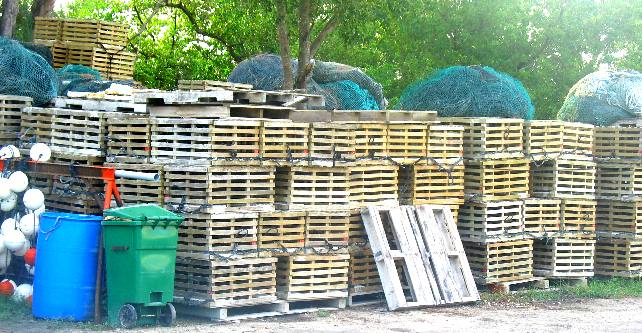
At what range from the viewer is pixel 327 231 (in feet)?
49.0

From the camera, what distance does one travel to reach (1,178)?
1447 centimetres

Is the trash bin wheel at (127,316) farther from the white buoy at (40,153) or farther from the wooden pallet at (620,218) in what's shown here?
the wooden pallet at (620,218)

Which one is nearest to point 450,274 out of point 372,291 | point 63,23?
point 372,291

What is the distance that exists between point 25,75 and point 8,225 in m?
3.20

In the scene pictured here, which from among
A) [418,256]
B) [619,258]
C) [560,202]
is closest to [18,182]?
[418,256]

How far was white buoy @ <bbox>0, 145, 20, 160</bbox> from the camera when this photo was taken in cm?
1480

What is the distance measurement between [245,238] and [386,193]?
2583mm

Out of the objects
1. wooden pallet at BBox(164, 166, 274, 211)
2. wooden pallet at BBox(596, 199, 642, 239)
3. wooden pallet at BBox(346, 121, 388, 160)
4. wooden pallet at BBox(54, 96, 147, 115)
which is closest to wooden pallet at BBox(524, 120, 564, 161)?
wooden pallet at BBox(596, 199, 642, 239)

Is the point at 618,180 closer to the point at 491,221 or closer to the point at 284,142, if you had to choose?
the point at 491,221

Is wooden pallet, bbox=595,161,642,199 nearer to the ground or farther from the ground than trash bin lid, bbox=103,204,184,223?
farther from the ground

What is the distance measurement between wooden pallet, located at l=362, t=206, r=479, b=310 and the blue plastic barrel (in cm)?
398

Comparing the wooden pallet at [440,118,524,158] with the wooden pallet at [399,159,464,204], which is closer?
the wooden pallet at [399,159,464,204]

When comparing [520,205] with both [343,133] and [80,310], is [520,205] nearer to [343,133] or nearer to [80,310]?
[343,133]

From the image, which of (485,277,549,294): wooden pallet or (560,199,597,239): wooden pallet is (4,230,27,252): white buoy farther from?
(560,199,597,239): wooden pallet
